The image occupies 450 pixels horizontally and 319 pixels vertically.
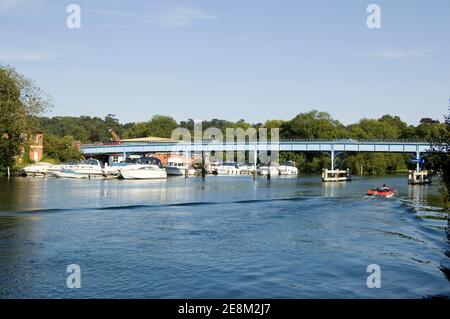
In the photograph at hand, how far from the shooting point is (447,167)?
27.2 metres

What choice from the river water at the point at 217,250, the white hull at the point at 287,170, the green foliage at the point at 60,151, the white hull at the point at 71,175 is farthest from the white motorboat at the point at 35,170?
the white hull at the point at 287,170

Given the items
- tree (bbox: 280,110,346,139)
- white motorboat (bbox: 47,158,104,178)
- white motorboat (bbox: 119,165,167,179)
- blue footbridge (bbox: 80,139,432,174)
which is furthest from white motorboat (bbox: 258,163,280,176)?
white motorboat (bbox: 47,158,104,178)

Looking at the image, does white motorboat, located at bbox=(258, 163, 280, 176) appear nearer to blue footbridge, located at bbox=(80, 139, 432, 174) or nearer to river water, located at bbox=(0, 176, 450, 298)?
blue footbridge, located at bbox=(80, 139, 432, 174)

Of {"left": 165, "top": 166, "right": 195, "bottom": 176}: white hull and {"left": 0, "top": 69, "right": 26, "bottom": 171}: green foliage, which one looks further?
{"left": 165, "top": 166, "right": 195, "bottom": 176}: white hull

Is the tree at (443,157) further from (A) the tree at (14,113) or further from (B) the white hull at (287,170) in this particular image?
(B) the white hull at (287,170)

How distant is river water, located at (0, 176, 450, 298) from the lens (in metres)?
24.4

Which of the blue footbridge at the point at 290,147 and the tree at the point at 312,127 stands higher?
the tree at the point at 312,127

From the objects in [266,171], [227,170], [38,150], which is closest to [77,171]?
[38,150]

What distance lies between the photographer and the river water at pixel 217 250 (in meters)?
24.4

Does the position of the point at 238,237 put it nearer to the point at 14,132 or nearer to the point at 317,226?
the point at 317,226

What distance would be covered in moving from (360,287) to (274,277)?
3.92 metres

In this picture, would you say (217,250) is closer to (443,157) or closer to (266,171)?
(443,157)

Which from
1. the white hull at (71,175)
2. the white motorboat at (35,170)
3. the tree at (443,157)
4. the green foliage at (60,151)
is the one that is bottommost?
the white hull at (71,175)

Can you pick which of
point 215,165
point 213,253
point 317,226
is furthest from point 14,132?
point 215,165
